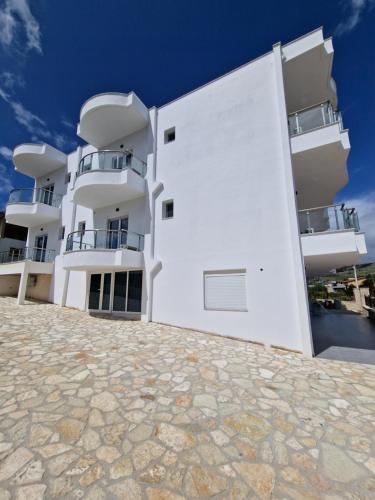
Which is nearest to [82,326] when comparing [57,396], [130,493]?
[57,396]

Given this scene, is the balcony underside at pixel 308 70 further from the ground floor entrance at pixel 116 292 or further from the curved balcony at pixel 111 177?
the ground floor entrance at pixel 116 292

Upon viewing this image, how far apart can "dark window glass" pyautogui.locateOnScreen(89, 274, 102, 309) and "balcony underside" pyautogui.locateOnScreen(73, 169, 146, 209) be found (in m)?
4.99

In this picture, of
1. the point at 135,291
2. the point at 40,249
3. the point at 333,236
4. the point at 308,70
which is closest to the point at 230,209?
the point at 333,236

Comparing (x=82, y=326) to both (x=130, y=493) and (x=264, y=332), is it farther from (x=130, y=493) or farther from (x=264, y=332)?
(x=130, y=493)

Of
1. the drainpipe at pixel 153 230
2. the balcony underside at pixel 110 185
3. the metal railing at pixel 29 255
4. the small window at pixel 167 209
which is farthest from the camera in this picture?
the metal railing at pixel 29 255

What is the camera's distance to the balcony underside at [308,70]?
9125mm

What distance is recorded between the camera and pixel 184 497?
2236 mm

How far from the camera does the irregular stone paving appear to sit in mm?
2389

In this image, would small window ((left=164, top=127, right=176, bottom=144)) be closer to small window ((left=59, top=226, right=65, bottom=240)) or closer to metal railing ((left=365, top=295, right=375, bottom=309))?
small window ((left=59, top=226, right=65, bottom=240))

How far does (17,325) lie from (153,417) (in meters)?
8.67

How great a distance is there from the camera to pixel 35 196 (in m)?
16.5

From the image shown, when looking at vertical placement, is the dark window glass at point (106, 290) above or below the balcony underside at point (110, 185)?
below

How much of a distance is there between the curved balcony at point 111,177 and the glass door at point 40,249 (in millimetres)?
6393

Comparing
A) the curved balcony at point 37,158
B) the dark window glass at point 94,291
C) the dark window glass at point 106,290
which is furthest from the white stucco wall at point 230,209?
the curved balcony at point 37,158
